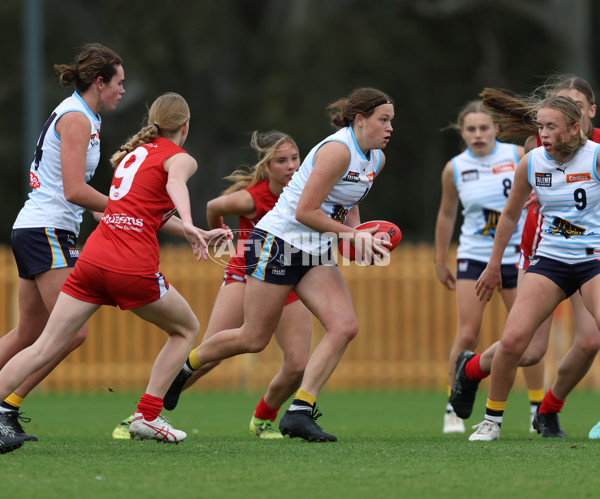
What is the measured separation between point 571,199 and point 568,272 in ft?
1.49

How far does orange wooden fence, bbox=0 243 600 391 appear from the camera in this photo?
15.6 meters

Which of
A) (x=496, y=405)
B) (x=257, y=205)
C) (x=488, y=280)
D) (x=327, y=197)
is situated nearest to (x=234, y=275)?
(x=257, y=205)

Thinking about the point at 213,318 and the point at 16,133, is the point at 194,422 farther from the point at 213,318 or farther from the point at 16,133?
the point at 16,133

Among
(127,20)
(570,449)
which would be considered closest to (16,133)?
(127,20)

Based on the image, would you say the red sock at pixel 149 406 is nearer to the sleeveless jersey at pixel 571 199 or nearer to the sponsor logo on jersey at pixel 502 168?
the sleeveless jersey at pixel 571 199

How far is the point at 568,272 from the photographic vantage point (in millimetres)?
6371

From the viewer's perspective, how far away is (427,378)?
51.3ft

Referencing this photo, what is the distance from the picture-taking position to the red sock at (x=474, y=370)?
7195 mm

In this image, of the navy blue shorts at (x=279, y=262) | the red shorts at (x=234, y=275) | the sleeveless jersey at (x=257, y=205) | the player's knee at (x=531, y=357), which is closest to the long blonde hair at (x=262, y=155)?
the sleeveless jersey at (x=257, y=205)

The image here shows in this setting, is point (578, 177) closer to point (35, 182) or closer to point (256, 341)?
point (256, 341)

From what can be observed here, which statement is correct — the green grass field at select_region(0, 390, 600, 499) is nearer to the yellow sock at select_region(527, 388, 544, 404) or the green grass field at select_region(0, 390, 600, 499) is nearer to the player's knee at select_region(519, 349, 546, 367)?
the yellow sock at select_region(527, 388, 544, 404)

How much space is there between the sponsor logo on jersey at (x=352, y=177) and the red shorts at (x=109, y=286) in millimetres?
1449

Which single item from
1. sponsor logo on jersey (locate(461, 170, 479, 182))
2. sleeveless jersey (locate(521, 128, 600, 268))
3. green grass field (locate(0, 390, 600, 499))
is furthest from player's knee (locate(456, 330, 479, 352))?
sponsor logo on jersey (locate(461, 170, 479, 182))

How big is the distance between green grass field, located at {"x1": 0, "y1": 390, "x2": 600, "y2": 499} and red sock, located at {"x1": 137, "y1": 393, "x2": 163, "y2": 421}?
21cm
